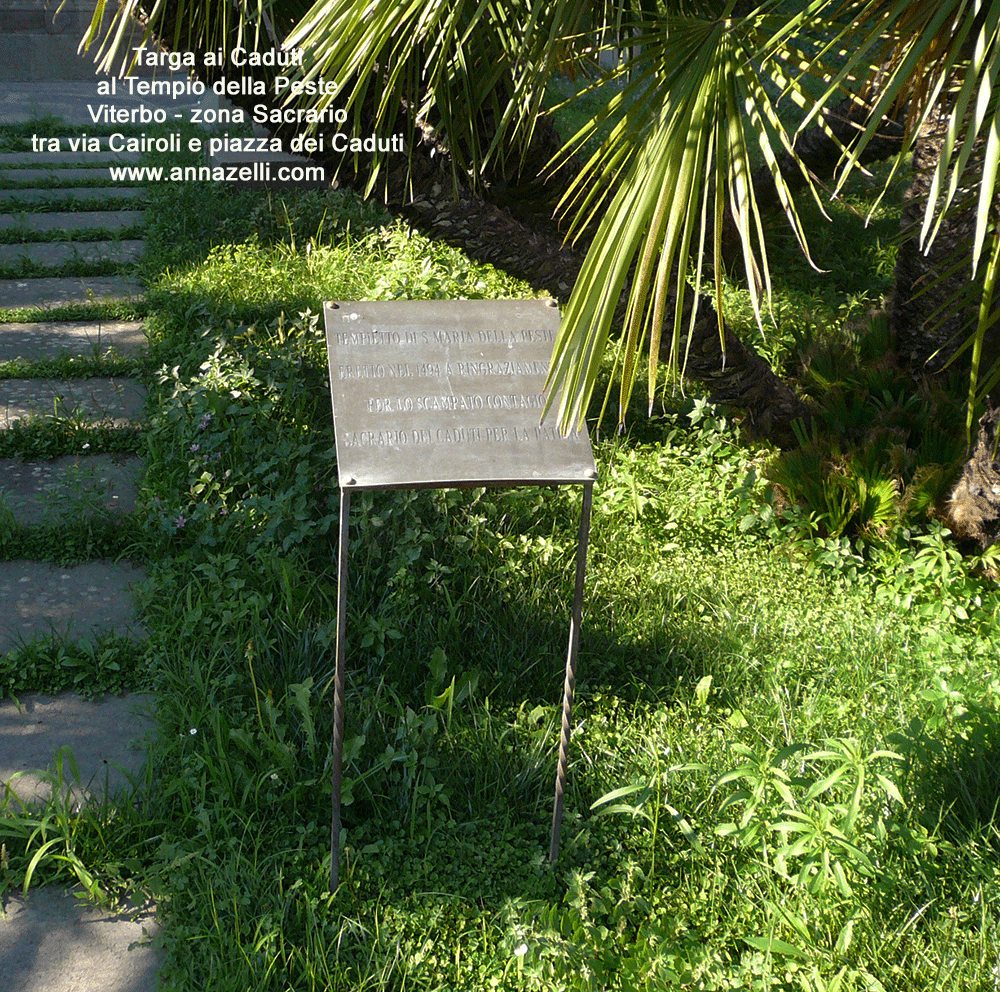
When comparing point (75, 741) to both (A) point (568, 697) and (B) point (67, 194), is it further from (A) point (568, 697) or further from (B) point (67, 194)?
(B) point (67, 194)

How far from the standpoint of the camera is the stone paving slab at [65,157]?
772 cm

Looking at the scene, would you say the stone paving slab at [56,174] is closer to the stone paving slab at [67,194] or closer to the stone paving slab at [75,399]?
the stone paving slab at [67,194]

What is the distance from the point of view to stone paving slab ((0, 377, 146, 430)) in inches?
162

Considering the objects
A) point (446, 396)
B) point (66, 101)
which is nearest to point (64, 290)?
point (446, 396)

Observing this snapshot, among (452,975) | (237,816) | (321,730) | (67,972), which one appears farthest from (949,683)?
(67,972)

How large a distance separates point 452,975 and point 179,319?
12.0 feet

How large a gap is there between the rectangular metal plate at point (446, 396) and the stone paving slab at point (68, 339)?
2802 millimetres

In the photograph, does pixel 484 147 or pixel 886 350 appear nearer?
pixel 484 147

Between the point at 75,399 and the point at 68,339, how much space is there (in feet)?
2.52

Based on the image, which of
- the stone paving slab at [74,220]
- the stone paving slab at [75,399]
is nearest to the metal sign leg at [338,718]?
the stone paving slab at [75,399]

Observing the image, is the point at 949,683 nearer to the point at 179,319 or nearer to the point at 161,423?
the point at 161,423

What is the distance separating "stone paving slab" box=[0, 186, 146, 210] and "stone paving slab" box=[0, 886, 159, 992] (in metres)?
5.77

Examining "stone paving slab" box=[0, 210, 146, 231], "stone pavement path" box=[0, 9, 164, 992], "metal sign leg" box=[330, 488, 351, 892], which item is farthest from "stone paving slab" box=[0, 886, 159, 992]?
"stone paving slab" box=[0, 210, 146, 231]

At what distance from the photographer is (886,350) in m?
4.23
